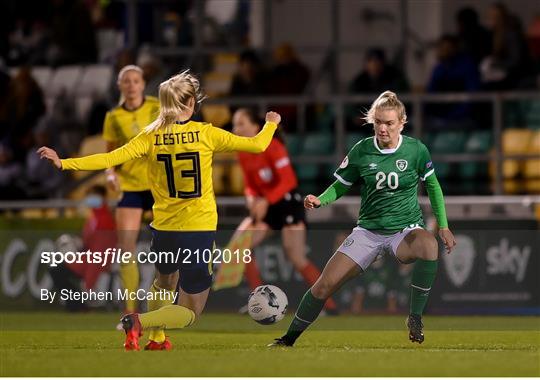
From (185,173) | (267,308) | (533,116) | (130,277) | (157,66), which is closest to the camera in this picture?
(185,173)

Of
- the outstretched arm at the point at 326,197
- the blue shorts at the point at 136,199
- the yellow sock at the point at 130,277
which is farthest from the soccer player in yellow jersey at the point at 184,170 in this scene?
the blue shorts at the point at 136,199

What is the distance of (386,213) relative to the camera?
38.1 feet

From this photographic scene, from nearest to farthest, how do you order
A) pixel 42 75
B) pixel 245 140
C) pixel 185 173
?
pixel 245 140 < pixel 185 173 < pixel 42 75

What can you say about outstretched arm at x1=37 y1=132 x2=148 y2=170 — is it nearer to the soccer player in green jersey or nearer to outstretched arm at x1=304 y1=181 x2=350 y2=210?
outstretched arm at x1=304 y1=181 x2=350 y2=210

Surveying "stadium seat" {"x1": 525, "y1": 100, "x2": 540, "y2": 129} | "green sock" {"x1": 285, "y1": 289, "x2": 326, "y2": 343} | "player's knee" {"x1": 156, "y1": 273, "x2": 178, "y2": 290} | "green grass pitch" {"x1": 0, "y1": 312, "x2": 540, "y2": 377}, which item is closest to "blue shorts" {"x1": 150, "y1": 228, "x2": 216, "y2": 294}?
"player's knee" {"x1": 156, "y1": 273, "x2": 178, "y2": 290}

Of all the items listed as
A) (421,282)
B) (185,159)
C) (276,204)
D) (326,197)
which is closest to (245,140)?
(185,159)

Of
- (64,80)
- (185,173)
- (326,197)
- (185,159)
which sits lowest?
(64,80)

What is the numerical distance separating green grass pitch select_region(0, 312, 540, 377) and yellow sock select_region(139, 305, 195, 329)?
0.70 feet

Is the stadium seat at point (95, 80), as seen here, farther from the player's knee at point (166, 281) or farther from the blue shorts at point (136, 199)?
the player's knee at point (166, 281)

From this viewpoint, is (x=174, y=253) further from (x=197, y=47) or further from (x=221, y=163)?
(x=197, y=47)

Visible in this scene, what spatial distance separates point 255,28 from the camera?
2352 cm

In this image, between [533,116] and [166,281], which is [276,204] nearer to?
[533,116]

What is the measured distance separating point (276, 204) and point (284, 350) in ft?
18.2

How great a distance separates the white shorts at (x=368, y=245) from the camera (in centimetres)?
1149
